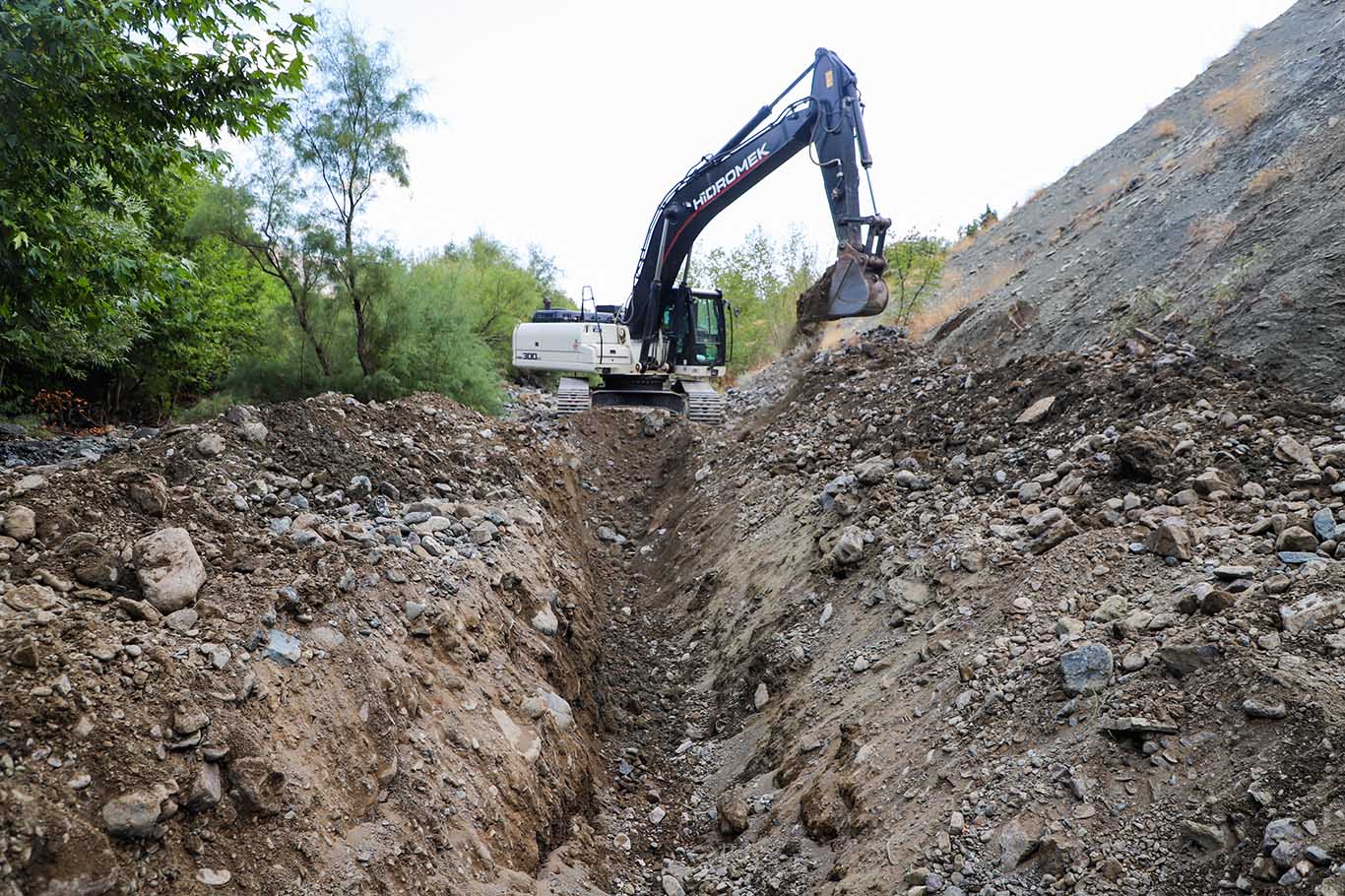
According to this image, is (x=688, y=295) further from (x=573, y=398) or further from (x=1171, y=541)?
(x=1171, y=541)

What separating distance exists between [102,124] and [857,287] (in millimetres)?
7482

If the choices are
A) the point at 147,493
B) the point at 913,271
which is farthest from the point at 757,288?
the point at 147,493

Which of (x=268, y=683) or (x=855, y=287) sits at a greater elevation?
(x=855, y=287)

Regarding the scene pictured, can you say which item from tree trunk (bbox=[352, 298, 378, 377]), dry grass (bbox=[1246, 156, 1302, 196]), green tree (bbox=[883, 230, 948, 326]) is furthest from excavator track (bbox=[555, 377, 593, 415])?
dry grass (bbox=[1246, 156, 1302, 196])

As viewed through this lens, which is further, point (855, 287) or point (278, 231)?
point (278, 231)

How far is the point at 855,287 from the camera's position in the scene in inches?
385

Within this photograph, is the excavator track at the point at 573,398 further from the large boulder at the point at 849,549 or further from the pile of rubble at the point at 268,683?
the large boulder at the point at 849,549

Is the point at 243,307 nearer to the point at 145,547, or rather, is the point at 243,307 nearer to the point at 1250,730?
the point at 145,547

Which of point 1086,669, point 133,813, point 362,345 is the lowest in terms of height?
point 1086,669

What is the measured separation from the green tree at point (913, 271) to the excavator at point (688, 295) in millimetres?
4602

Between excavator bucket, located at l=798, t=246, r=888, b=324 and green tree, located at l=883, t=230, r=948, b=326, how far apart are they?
26.2 feet

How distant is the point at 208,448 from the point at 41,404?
39.3 ft

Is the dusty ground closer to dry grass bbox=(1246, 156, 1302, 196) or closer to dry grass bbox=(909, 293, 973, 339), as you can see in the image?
dry grass bbox=(1246, 156, 1302, 196)

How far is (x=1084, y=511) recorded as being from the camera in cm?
652
